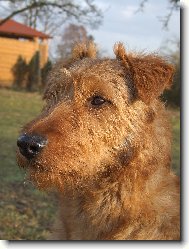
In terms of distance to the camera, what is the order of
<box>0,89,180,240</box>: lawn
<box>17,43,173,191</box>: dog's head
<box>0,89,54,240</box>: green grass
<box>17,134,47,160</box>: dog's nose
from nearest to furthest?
<box>17,134,47,160</box>: dog's nose
<box>17,43,173,191</box>: dog's head
<box>0,89,180,240</box>: lawn
<box>0,89,54,240</box>: green grass

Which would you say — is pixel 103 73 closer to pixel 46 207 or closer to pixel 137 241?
pixel 137 241

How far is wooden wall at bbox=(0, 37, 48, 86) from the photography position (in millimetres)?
26938

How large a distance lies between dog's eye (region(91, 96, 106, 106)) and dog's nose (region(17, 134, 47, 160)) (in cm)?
59

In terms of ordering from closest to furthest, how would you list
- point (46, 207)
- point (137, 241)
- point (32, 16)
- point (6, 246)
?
point (137, 241)
point (6, 246)
point (46, 207)
point (32, 16)

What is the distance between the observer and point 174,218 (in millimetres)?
3941

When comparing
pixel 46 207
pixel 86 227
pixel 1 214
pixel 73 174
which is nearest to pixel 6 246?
pixel 86 227

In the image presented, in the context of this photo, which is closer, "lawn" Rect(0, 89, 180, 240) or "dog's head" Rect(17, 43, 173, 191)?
"dog's head" Rect(17, 43, 173, 191)

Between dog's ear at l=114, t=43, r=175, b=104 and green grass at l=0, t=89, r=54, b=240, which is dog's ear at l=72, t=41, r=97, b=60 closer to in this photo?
dog's ear at l=114, t=43, r=175, b=104

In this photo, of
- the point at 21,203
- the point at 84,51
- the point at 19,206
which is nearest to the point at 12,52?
the point at 21,203

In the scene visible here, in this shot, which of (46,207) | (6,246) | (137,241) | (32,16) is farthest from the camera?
(32,16)

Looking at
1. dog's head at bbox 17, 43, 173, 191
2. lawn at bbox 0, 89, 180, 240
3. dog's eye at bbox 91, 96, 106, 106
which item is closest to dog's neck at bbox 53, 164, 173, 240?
dog's head at bbox 17, 43, 173, 191

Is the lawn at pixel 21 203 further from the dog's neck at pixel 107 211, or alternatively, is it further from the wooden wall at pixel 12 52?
the wooden wall at pixel 12 52

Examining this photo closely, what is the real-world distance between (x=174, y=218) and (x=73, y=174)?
907mm

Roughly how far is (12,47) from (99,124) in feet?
83.4
